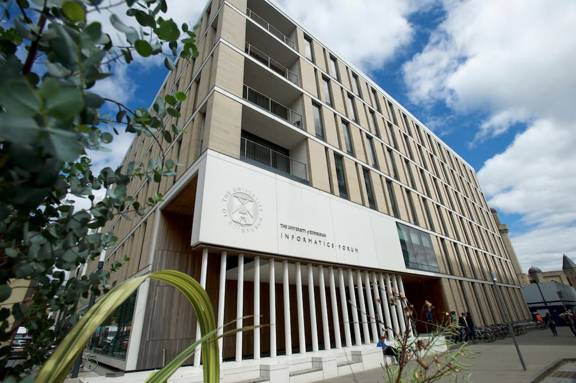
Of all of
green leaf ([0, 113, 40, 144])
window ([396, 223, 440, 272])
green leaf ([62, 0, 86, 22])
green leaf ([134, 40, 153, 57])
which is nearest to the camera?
green leaf ([0, 113, 40, 144])

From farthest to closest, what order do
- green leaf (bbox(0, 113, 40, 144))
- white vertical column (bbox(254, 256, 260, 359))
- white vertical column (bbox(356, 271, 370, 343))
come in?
1. white vertical column (bbox(356, 271, 370, 343))
2. white vertical column (bbox(254, 256, 260, 359))
3. green leaf (bbox(0, 113, 40, 144))

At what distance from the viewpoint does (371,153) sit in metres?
17.5

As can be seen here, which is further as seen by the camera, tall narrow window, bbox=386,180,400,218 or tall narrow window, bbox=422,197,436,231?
tall narrow window, bbox=422,197,436,231

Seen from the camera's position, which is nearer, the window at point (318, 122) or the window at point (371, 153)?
the window at point (318, 122)

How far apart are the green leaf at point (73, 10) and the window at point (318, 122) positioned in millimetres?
13352

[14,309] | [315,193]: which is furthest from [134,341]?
[14,309]

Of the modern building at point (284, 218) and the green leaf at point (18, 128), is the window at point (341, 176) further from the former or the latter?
the green leaf at point (18, 128)

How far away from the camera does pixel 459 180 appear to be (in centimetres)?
2950

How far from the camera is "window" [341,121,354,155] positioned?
15549 millimetres

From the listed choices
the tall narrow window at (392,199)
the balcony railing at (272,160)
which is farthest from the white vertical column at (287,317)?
the tall narrow window at (392,199)

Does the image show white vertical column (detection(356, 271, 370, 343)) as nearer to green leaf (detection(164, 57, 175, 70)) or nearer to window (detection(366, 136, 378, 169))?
window (detection(366, 136, 378, 169))

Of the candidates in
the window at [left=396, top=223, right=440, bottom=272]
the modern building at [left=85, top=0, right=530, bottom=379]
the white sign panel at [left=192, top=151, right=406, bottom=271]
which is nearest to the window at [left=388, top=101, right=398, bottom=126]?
the modern building at [left=85, top=0, right=530, bottom=379]

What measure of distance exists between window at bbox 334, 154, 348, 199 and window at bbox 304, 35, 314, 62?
6.77m

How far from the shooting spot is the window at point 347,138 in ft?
51.0
